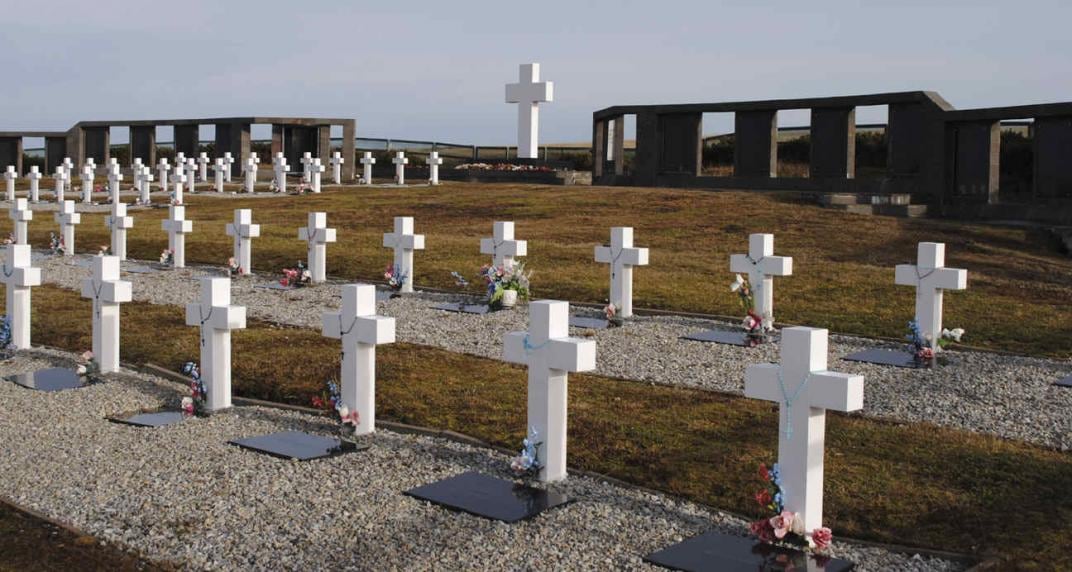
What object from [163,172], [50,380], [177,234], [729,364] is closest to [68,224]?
[177,234]

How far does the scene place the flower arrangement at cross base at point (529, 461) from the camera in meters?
6.99

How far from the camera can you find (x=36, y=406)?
30.2 ft

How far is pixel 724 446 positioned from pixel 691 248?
12.5 m

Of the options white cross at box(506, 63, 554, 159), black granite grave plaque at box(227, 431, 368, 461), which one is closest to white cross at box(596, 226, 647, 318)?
black granite grave plaque at box(227, 431, 368, 461)

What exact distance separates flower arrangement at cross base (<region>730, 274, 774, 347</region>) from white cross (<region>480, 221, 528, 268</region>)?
339 centimetres

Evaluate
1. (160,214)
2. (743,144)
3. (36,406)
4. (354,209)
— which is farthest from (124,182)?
(36,406)

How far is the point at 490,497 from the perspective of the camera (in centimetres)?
668

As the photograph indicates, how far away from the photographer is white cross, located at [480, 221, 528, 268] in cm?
1512

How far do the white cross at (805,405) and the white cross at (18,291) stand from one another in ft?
28.6

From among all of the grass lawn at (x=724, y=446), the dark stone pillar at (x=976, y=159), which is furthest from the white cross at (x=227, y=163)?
the grass lawn at (x=724, y=446)

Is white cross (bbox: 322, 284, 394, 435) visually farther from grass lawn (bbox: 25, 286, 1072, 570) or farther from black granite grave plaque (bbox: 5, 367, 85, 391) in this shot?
black granite grave plaque (bbox: 5, 367, 85, 391)

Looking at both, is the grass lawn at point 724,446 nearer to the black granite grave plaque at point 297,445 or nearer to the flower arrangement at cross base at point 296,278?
the black granite grave plaque at point 297,445

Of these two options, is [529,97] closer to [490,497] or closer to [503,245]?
[503,245]

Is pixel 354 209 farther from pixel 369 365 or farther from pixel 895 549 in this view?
pixel 895 549
